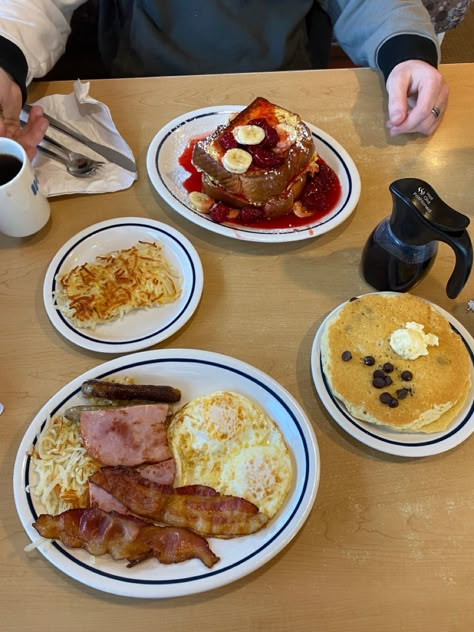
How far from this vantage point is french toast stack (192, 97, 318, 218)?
58.0 inches

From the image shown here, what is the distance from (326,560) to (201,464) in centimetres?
33

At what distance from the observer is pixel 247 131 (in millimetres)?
1502

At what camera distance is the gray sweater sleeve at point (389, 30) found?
1733 millimetres

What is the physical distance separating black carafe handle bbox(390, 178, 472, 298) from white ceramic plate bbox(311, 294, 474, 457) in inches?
13.1

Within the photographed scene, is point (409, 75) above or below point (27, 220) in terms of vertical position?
above

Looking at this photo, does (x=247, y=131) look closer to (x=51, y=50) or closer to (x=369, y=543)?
(x=51, y=50)

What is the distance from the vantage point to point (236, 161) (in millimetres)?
1458

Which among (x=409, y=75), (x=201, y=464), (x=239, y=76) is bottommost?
(x=201, y=464)

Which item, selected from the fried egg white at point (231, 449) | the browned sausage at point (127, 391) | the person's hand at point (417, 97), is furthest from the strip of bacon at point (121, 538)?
the person's hand at point (417, 97)

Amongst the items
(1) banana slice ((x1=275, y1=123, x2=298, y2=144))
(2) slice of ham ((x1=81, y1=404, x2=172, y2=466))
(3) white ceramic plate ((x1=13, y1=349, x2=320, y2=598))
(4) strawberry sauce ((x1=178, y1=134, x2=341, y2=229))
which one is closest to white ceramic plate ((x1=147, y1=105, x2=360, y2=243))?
(4) strawberry sauce ((x1=178, y1=134, x2=341, y2=229))

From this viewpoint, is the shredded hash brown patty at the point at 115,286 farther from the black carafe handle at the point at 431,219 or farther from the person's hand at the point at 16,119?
the black carafe handle at the point at 431,219

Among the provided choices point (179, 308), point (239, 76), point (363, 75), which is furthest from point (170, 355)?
point (363, 75)

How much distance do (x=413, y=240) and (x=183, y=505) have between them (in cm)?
81

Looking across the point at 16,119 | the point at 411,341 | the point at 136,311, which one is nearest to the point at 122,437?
the point at 136,311
